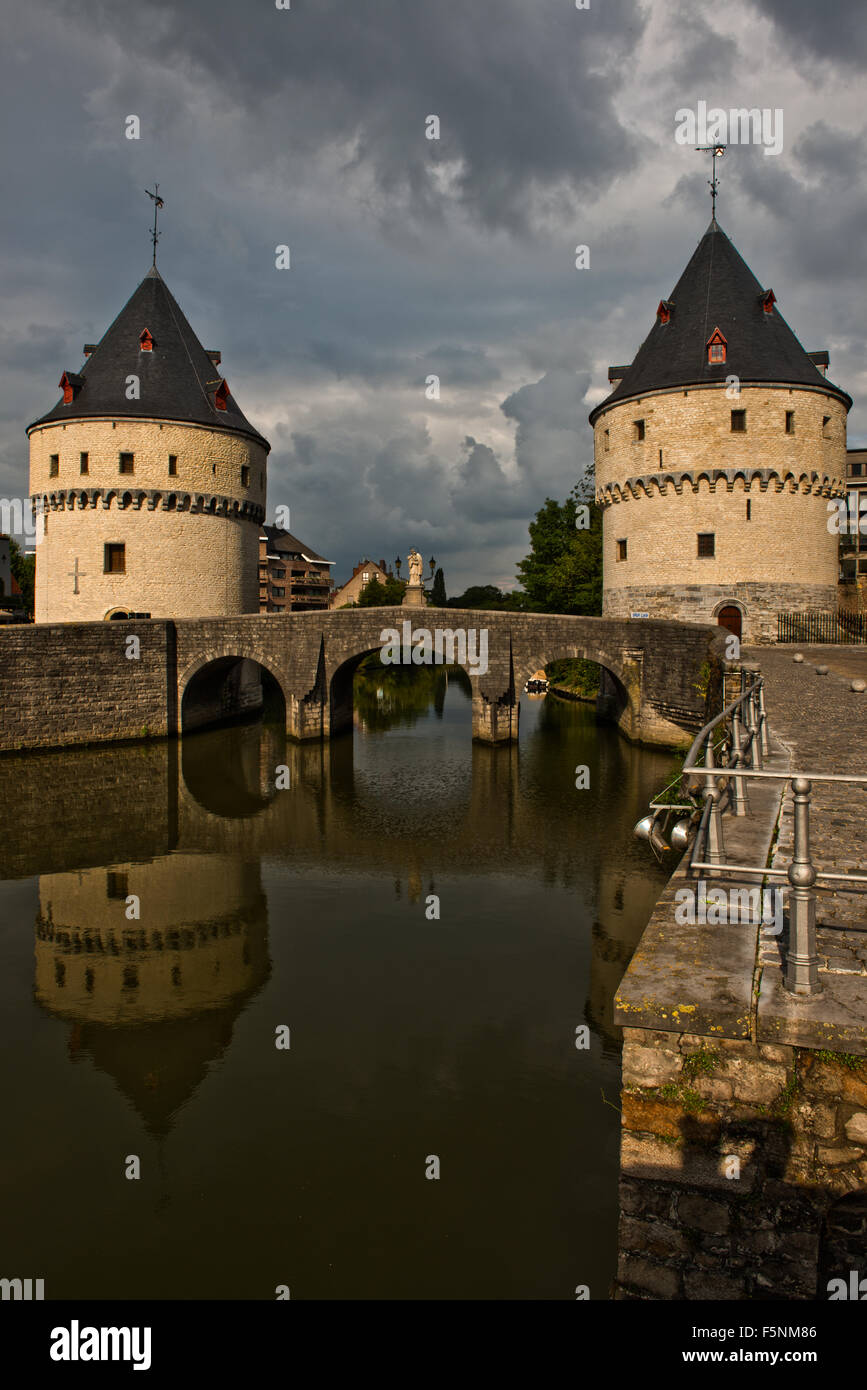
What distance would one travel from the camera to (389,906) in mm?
11938

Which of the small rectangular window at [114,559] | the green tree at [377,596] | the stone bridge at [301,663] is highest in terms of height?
the green tree at [377,596]

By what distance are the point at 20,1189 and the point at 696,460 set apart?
26.6 metres

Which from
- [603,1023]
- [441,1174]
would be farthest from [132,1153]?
[603,1023]

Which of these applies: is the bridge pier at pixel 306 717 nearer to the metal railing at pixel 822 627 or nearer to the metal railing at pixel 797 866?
the metal railing at pixel 822 627

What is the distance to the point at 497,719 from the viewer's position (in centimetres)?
2464

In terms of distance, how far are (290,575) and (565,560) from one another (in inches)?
1822

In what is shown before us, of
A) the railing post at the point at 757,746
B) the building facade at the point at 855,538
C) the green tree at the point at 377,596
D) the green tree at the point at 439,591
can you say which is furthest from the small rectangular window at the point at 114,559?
the green tree at the point at 439,591

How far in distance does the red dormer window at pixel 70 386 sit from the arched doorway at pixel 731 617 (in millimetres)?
23794

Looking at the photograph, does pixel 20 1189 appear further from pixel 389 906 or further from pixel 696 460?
pixel 696 460

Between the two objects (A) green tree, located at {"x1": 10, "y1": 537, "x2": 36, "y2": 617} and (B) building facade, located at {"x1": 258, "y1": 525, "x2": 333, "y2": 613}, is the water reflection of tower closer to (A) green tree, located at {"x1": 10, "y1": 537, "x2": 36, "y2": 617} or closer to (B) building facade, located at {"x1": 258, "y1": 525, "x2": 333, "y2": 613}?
(A) green tree, located at {"x1": 10, "y1": 537, "x2": 36, "y2": 617}

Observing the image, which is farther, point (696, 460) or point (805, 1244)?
point (696, 460)

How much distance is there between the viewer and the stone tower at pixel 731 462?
2691cm

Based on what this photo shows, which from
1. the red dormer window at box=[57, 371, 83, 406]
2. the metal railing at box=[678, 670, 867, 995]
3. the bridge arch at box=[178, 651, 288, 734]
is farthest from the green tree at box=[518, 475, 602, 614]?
the metal railing at box=[678, 670, 867, 995]
